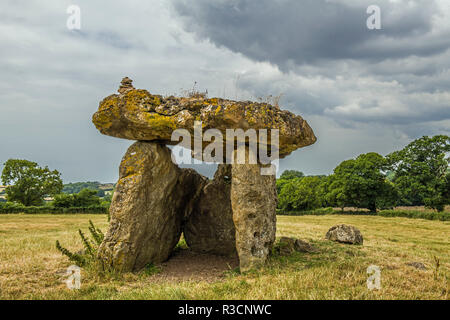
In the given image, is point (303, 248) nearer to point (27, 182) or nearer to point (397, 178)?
point (397, 178)

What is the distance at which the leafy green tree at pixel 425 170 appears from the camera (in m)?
38.8

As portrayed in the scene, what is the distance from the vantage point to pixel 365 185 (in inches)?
1697

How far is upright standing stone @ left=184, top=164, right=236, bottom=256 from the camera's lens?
36.1 ft

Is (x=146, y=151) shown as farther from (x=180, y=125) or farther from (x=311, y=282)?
(x=311, y=282)

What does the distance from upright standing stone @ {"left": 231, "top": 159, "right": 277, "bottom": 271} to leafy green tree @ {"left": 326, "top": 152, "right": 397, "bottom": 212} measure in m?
38.9

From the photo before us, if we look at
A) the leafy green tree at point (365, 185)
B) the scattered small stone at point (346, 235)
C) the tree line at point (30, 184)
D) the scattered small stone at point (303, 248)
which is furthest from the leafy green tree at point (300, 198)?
the scattered small stone at point (303, 248)

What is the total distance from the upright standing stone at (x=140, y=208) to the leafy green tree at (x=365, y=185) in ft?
130

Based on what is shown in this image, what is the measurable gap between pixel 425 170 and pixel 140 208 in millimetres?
43099

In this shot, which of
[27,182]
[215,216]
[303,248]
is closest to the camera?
[303,248]

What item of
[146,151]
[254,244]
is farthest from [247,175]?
[146,151]

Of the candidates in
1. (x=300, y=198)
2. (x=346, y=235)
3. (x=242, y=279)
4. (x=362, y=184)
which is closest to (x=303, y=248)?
(x=346, y=235)

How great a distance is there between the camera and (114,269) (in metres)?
8.17

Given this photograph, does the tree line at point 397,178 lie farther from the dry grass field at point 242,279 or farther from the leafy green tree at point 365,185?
the dry grass field at point 242,279

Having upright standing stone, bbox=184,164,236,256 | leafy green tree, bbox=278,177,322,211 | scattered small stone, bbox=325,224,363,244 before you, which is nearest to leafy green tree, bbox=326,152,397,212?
leafy green tree, bbox=278,177,322,211
